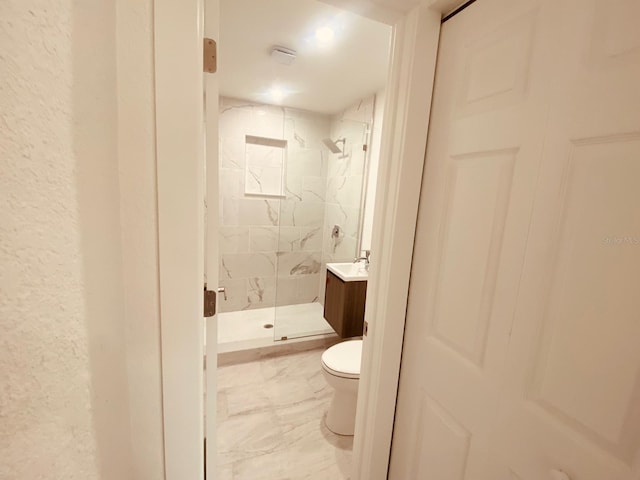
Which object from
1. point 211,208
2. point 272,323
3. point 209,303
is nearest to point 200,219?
point 211,208

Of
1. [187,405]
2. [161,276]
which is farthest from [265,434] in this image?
[161,276]

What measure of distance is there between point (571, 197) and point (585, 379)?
380 mm

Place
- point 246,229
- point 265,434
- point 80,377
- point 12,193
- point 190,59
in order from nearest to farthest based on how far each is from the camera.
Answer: point 12,193
point 80,377
point 190,59
point 265,434
point 246,229

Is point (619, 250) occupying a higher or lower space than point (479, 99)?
lower

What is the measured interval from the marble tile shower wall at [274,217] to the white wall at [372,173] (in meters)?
0.70

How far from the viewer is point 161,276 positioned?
25.4 inches

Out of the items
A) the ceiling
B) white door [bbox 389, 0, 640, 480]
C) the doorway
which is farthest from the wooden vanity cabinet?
the ceiling

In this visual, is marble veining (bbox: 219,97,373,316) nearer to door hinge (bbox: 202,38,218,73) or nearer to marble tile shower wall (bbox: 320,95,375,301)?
marble tile shower wall (bbox: 320,95,375,301)

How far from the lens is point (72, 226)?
352 millimetres

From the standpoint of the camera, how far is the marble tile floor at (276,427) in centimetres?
137

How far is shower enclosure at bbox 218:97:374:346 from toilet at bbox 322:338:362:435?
0.96 m

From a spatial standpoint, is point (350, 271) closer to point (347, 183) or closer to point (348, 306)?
point (348, 306)

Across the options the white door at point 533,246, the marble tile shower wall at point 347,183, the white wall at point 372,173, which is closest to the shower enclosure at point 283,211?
the marble tile shower wall at point 347,183

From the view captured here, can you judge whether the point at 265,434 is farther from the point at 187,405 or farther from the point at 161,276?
the point at 161,276
